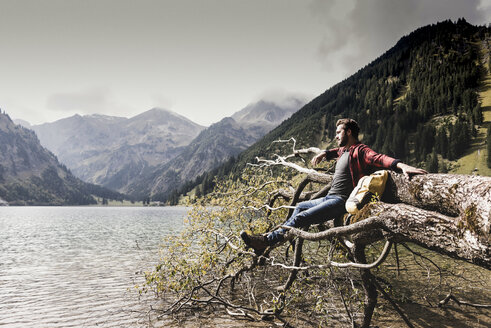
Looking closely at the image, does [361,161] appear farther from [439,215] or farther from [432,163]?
[432,163]

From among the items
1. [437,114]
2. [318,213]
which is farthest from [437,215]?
[437,114]

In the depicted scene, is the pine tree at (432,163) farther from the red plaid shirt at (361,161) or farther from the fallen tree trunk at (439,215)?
the fallen tree trunk at (439,215)

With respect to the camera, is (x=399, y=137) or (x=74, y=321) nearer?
(x=74, y=321)

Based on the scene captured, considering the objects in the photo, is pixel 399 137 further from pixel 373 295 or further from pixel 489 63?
pixel 373 295

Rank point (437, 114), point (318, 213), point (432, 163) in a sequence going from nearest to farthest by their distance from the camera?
1. point (318, 213)
2. point (432, 163)
3. point (437, 114)

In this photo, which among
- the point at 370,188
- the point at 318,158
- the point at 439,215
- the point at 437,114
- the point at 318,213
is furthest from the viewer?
the point at 437,114

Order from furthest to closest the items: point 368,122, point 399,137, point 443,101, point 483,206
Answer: point 368,122 → point 443,101 → point 399,137 → point 483,206

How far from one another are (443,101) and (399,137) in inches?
1533

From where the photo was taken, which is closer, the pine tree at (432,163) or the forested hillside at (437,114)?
the pine tree at (432,163)

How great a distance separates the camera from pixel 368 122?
598 feet

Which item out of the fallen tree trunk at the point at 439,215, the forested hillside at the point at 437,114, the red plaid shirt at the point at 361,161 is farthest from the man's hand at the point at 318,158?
the forested hillside at the point at 437,114

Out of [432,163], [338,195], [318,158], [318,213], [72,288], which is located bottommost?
[72,288]

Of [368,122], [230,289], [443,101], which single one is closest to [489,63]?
[443,101]

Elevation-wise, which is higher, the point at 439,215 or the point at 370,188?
the point at 370,188
